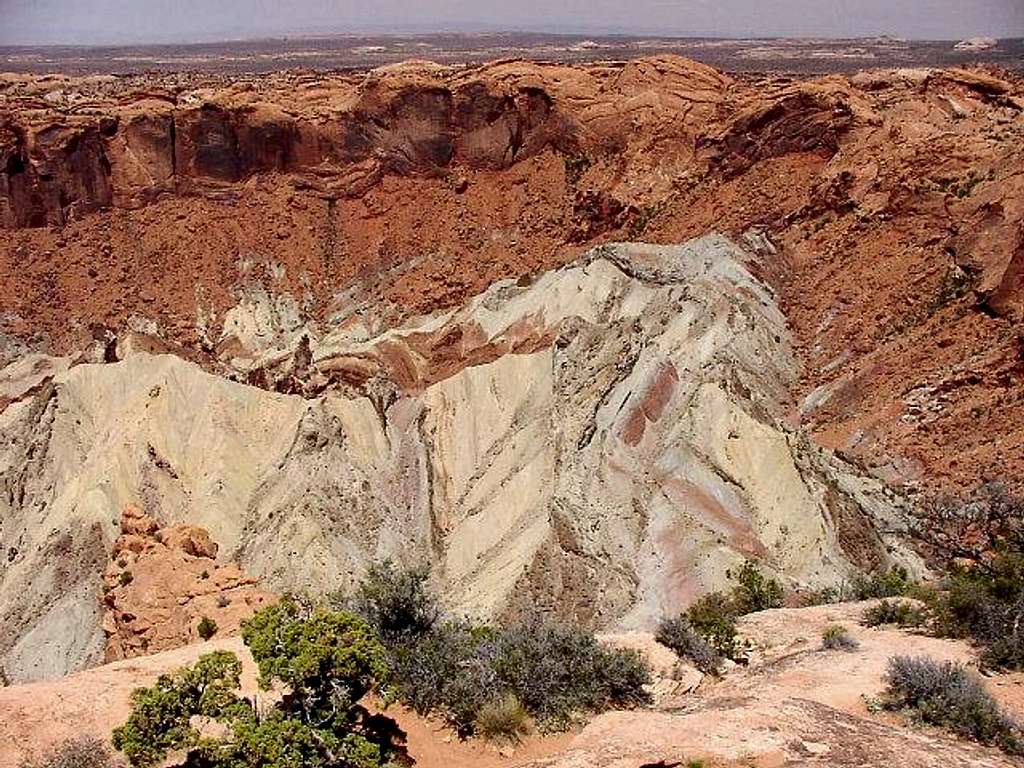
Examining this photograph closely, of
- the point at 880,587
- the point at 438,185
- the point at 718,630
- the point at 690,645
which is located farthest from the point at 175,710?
the point at 438,185

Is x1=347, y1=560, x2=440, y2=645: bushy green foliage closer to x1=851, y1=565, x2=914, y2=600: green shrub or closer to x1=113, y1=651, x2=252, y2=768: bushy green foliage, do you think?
x1=113, y1=651, x2=252, y2=768: bushy green foliage

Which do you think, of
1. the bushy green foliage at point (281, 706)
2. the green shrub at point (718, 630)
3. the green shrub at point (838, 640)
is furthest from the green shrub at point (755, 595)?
the bushy green foliage at point (281, 706)

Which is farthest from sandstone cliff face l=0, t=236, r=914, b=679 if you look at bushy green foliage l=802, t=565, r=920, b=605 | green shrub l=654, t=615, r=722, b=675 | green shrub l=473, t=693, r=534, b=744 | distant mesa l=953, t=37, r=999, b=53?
distant mesa l=953, t=37, r=999, b=53

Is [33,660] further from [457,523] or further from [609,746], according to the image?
[609,746]

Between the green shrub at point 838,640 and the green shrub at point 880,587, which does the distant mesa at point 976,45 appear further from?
the green shrub at point 838,640

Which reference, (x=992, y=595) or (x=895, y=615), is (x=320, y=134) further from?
(x=992, y=595)
